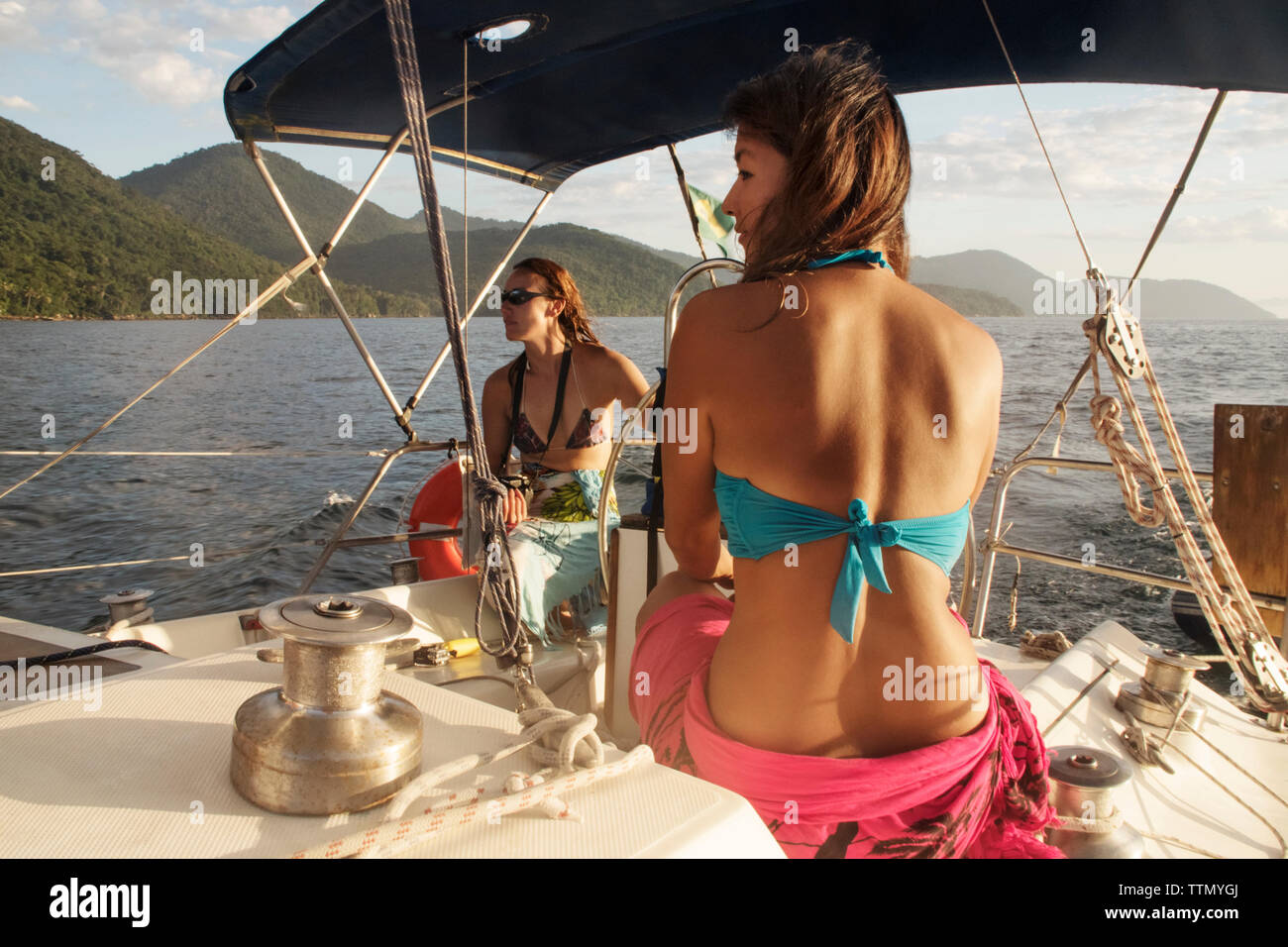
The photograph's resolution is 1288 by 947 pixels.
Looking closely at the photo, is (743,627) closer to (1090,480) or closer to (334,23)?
(334,23)

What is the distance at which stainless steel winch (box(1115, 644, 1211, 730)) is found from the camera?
1909 millimetres

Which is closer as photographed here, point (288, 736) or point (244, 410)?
point (288, 736)

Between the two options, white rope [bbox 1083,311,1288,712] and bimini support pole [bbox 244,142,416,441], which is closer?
white rope [bbox 1083,311,1288,712]

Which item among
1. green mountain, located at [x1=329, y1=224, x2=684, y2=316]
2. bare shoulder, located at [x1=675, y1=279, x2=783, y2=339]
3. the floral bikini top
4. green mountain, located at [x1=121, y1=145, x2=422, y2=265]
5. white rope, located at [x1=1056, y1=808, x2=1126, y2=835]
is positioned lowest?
white rope, located at [x1=1056, y1=808, x2=1126, y2=835]

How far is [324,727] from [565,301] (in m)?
2.88

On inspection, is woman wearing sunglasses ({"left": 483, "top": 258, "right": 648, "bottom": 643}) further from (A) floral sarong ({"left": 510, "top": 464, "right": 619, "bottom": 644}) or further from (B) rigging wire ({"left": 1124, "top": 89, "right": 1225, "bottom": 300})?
(B) rigging wire ({"left": 1124, "top": 89, "right": 1225, "bottom": 300})

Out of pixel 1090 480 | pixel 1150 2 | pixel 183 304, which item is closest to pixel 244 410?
pixel 1090 480

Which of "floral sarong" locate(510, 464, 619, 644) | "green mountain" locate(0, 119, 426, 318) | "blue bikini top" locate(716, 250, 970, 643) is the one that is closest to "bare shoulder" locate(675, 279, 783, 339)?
"blue bikini top" locate(716, 250, 970, 643)

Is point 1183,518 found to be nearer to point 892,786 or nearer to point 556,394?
point 892,786

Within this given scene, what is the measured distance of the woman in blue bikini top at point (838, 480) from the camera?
1179mm

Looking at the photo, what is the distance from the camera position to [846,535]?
1.17 meters

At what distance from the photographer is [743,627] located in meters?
1.26

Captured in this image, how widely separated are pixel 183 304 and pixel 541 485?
1.33 m

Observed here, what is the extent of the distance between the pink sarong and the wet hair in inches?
88.9
